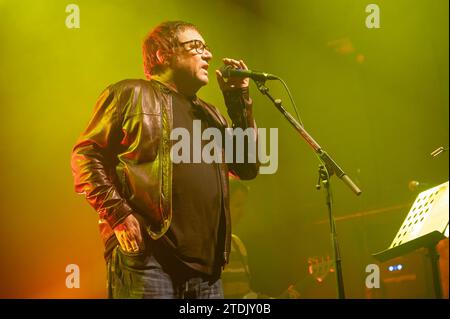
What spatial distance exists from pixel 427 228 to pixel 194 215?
3.39 ft

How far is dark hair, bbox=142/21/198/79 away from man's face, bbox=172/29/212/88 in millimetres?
34

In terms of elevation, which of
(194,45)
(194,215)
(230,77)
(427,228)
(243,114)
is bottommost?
(427,228)

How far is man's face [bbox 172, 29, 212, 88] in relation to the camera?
88.7 inches

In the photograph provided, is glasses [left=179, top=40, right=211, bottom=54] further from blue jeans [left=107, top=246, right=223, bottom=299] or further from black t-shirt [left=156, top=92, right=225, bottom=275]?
blue jeans [left=107, top=246, right=223, bottom=299]

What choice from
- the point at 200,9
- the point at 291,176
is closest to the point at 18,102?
the point at 200,9

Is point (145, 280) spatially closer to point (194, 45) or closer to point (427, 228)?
point (194, 45)

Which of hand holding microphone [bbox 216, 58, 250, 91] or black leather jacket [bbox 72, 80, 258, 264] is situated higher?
hand holding microphone [bbox 216, 58, 250, 91]

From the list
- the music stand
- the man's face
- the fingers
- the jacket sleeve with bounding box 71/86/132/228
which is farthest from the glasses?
the music stand

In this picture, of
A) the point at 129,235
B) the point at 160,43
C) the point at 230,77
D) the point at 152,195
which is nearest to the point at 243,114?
the point at 230,77

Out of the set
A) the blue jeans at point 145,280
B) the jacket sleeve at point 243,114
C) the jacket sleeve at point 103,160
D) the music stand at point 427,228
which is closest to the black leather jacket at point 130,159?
the jacket sleeve at point 103,160

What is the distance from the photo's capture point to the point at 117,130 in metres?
2.05

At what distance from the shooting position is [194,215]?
6.49ft

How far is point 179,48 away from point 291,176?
2137 millimetres
